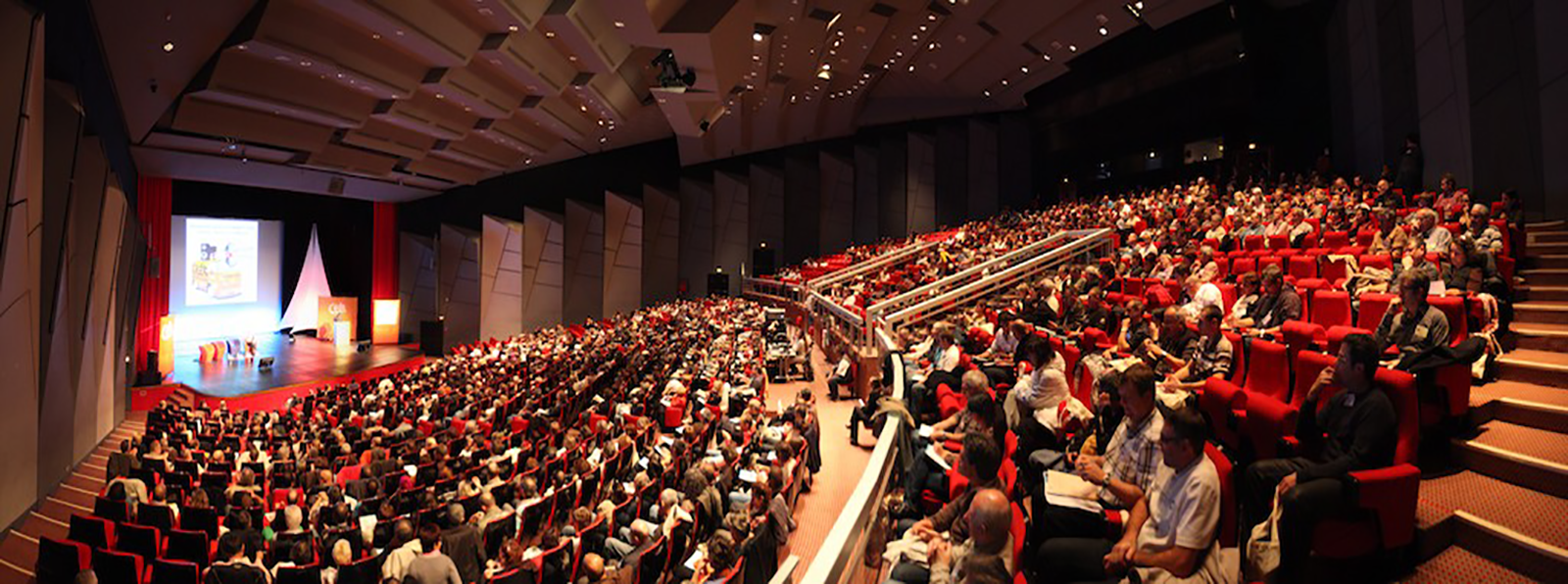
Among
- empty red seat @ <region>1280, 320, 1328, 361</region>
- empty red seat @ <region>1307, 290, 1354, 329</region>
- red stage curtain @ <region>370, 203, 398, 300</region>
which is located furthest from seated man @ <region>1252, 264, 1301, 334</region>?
red stage curtain @ <region>370, 203, 398, 300</region>

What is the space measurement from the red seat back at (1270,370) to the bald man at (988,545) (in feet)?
8.54

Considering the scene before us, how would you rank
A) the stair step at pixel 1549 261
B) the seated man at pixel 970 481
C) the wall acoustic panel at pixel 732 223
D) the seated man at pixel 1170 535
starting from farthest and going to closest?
the wall acoustic panel at pixel 732 223, the stair step at pixel 1549 261, the seated man at pixel 970 481, the seated man at pixel 1170 535

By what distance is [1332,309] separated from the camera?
536 centimetres

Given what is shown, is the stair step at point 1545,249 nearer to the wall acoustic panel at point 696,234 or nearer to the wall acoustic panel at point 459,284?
the wall acoustic panel at point 696,234

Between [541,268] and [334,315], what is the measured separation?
8173 mm

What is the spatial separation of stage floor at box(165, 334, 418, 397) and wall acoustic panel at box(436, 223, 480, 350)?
1453 millimetres

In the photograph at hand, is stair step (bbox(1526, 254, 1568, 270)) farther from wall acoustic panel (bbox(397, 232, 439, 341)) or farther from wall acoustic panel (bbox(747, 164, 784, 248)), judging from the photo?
wall acoustic panel (bbox(397, 232, 439, 341))

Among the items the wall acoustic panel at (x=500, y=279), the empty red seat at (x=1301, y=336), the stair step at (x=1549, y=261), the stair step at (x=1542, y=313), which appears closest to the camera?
the empty red seat at (x=1301, y=336)

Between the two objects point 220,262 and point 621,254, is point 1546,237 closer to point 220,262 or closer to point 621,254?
point 621,254

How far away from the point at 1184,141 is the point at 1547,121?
1146 centimetres

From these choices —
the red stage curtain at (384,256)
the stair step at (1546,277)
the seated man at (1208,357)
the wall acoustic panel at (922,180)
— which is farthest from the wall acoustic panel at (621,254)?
the stair step at (1546,277)

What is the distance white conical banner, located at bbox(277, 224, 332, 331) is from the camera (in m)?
25.7

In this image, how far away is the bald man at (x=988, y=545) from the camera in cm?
208

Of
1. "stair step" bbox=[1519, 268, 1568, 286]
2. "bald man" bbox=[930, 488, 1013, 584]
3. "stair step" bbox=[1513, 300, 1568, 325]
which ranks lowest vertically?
"bald man" bbox=[930, 488, 1013, 584]
